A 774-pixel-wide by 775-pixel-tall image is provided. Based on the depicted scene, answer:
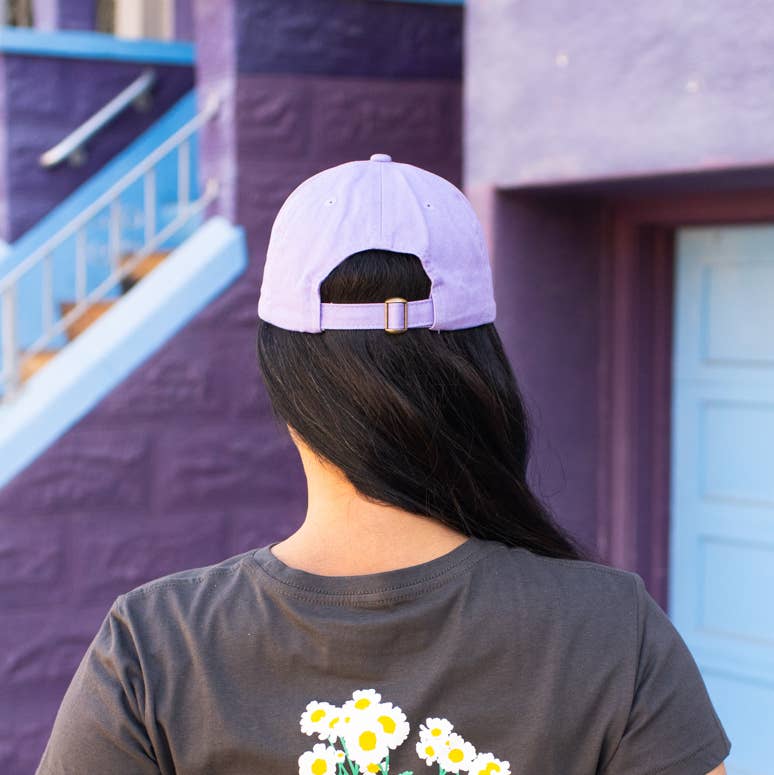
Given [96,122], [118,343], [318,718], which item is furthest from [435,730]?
[96,122]

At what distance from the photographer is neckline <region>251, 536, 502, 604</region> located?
128 cm

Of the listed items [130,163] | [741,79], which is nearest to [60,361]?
[130,163]

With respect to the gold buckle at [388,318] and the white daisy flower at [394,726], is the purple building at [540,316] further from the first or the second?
the white daisy flower at [394,726]

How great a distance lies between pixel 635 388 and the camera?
4.18m

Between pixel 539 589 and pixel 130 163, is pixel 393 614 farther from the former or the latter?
pixel 130 163

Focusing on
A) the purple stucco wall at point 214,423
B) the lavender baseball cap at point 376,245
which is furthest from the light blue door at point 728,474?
the lavender baseball cap at point 376,245

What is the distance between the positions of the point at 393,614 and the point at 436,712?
0.36 feet

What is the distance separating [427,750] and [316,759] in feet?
0.39

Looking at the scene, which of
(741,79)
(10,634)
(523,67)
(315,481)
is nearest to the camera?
(315,481)

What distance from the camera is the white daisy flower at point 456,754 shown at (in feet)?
4.07

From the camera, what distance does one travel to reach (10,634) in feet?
14.4

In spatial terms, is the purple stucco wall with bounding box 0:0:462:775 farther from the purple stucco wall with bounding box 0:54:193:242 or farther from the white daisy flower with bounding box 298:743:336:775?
the white daisy flower with bounding box 298:743:336:775

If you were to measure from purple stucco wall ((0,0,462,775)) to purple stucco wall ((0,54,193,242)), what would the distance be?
1216 mm

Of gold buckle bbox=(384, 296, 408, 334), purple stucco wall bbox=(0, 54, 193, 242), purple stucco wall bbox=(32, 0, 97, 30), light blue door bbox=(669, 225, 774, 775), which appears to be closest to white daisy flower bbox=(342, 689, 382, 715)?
gold buckle bbox=(384, 296, 408, 334)
